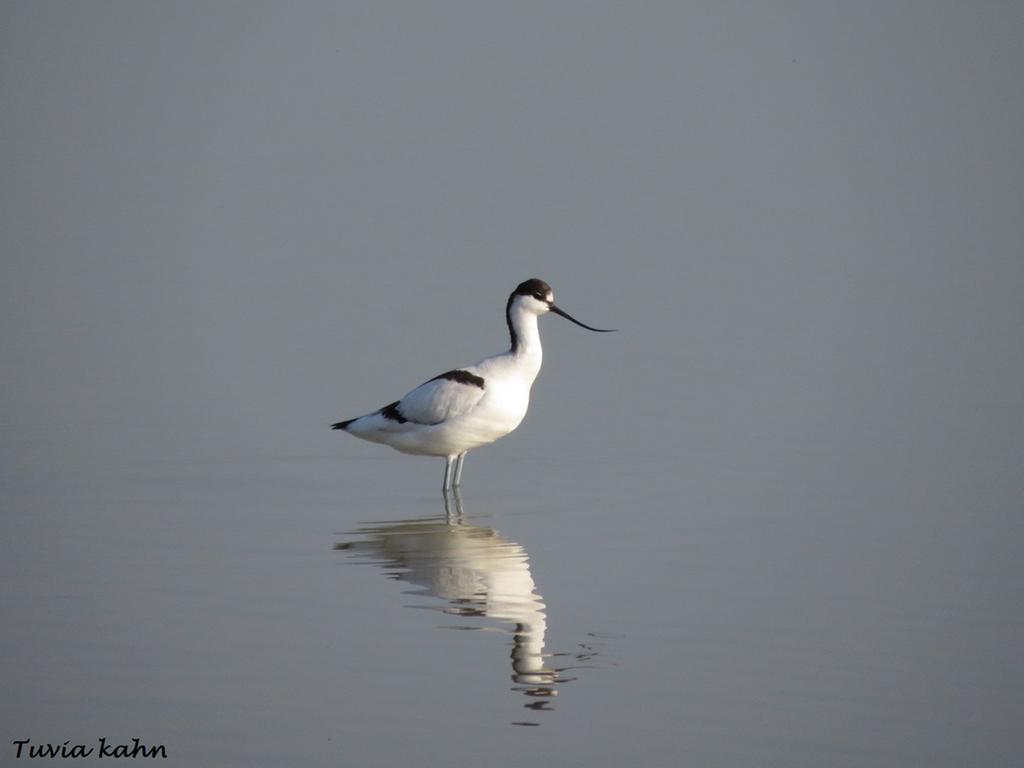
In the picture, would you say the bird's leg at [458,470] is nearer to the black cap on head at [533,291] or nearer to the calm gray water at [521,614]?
the calm gray water at [521,614]

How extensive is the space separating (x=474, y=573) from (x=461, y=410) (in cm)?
269

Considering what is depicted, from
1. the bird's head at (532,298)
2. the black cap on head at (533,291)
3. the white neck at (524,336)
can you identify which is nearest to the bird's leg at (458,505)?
the white neck at (524,336)

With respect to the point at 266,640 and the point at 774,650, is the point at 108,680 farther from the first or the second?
the point at 774,650

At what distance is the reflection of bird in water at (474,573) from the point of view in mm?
7344

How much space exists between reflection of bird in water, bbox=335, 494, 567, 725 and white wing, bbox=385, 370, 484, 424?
0.95 metres

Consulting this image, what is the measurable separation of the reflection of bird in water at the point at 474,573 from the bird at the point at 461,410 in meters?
0.89

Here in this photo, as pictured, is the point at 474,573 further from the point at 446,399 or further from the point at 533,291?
the point at 533,291

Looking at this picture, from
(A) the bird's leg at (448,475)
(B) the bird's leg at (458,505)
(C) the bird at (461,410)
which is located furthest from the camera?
(C) the bird at (461,410)

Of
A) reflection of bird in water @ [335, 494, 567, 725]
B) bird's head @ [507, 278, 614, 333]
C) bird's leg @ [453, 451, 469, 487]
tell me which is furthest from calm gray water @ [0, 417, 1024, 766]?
bird's head @ [507, 278, 614, 333]

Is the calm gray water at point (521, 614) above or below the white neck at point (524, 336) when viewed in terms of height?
below

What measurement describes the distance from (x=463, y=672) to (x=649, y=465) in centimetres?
506

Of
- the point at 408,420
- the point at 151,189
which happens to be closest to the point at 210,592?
the point at 408,420

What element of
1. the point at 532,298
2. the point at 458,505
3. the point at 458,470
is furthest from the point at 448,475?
the point at 532,298

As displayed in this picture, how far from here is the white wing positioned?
37.8ft
